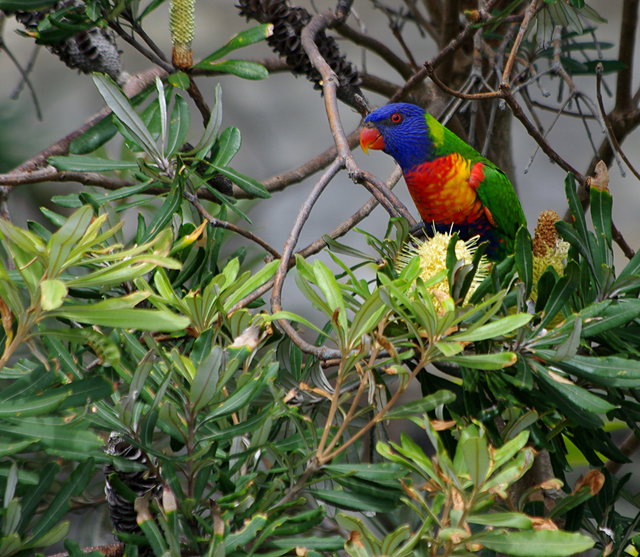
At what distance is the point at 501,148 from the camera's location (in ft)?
5.31

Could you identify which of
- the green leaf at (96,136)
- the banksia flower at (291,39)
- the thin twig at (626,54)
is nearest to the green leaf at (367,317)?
the green leaf at (96,136)

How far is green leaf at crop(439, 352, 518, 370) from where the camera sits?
1.65 ft

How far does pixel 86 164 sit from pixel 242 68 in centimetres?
25

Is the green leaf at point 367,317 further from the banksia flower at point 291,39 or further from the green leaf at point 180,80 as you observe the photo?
the banksia flower at point 291,39

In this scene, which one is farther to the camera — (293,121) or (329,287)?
(293,121)

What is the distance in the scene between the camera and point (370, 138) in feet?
4.88

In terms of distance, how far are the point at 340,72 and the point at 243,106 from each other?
1.70m

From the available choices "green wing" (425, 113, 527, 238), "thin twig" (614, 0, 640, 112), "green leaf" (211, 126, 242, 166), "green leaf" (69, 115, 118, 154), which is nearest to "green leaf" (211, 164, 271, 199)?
"green leaf" (211, 126, 242, 166)

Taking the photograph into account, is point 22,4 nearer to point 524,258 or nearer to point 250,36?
point 250,36

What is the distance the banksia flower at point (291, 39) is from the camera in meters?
1.24

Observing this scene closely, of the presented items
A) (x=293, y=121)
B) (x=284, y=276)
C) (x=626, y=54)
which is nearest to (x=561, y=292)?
(x=284, y=276)

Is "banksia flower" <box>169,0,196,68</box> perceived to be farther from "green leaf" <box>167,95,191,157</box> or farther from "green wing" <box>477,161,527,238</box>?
"green wing" <box>477,161,527,238</box>

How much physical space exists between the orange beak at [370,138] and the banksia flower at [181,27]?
1.99 ft

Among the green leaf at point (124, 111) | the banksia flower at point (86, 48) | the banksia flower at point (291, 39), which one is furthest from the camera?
the banksia flower at point (291, 39)
